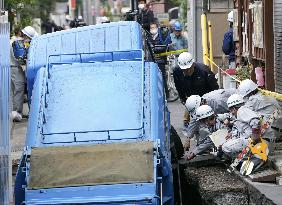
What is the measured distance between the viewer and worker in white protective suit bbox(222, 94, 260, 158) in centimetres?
1102

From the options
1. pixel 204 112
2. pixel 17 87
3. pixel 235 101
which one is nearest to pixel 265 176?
pixel 235 101

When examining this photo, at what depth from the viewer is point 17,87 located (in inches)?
763

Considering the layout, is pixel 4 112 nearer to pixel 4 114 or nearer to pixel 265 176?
pixel 4 114

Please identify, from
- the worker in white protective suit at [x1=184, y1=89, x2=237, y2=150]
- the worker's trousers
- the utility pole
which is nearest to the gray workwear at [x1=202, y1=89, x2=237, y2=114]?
the worker in white protective suit at [x1=184, y1=89, x2=237, y2=150]

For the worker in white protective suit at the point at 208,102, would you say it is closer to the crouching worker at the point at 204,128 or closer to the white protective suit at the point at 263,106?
the crouching worker at the point at 204,128

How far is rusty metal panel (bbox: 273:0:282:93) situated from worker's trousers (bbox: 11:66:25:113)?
6.46 meters

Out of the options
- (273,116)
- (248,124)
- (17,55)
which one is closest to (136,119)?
(248,124)

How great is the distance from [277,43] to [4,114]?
7498 millimetres

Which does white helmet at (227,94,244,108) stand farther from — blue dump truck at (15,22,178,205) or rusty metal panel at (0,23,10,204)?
rusty metal panel at (0,23,10,204)

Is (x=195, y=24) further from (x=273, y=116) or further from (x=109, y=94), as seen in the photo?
(x=109, y=94)

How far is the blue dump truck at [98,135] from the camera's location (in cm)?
936

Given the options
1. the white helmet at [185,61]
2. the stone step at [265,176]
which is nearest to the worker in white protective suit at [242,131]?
the stone step at [265,176]

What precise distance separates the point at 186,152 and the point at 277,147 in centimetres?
157

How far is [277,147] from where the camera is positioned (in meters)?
12.3
